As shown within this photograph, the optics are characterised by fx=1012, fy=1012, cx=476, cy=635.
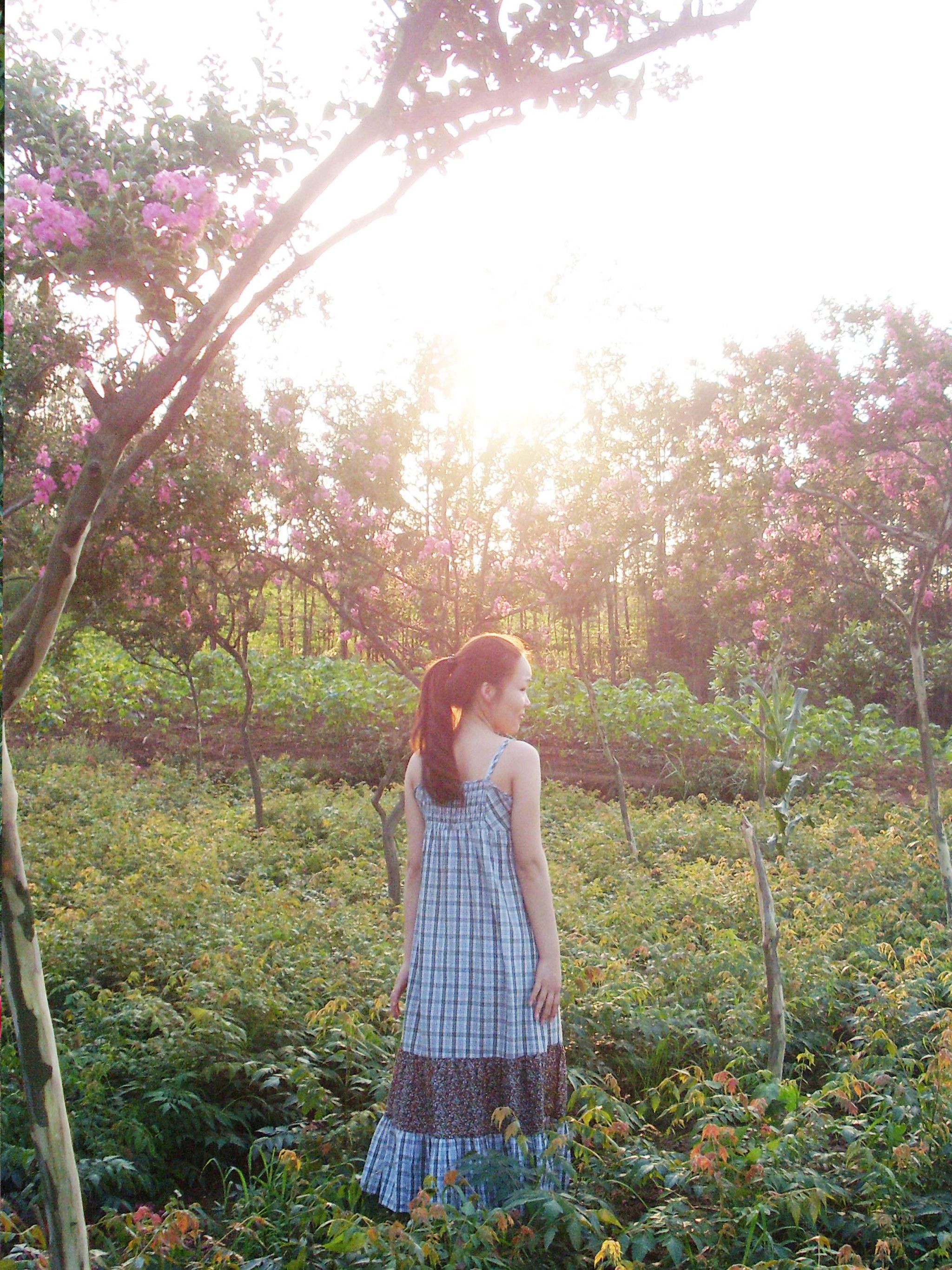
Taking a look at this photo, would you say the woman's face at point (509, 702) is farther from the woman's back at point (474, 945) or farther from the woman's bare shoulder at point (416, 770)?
the woman's bare shoulder at point (416, 770)

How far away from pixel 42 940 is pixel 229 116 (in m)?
3.24

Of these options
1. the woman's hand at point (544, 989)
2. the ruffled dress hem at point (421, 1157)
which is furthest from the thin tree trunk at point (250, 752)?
the woman's hand at point (544, 989)

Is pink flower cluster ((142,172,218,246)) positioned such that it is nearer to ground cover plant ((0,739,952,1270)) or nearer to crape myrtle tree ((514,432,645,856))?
ground cover plant ((0,739,952,1270))

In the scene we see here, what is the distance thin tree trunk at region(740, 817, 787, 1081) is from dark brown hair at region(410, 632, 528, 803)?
106cm

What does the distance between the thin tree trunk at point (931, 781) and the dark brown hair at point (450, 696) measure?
358cm

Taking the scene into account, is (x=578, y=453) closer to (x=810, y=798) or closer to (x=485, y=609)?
(x=485, y=609)

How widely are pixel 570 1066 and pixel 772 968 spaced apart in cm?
73

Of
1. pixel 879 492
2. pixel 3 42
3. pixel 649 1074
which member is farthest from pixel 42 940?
pixel 879 492

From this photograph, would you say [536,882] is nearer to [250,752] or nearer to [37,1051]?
[37,1051]

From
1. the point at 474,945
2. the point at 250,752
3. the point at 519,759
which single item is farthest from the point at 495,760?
the point at 250,752

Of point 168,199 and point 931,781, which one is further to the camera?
point 931,781

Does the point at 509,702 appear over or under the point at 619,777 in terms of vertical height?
over

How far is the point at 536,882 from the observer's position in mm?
2775

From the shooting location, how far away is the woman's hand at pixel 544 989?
9.04 feet
